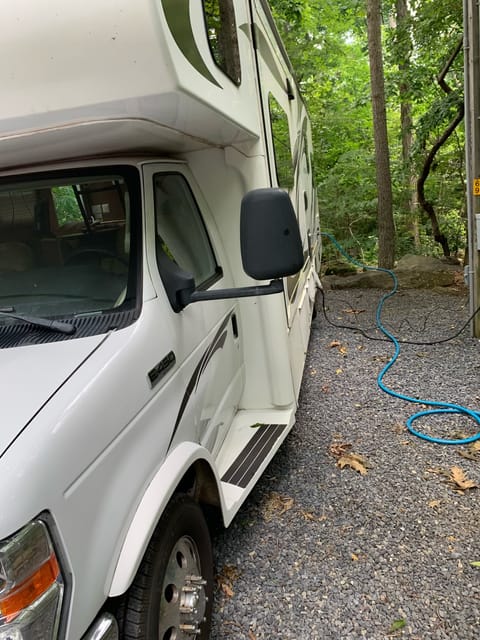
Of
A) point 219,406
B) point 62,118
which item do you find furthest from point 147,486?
point 62,118

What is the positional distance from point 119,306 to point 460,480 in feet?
8.46

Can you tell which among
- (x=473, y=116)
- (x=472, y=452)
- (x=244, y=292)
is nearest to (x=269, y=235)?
(x=244, y=292)

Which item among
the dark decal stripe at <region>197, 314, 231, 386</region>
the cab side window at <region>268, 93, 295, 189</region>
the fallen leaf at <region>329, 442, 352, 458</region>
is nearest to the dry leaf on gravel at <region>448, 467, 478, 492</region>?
the fallen leaf at <region>329, 442, 352, 458</region>

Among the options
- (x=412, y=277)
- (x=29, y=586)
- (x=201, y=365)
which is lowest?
(x=412, y=277)

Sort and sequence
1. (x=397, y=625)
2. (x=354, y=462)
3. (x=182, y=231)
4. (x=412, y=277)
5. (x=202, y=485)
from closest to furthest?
(x=397, y=625)
(x=202, y=485)
(x=182, y=231)
(x=354, y=462)
(x=412, y=277)

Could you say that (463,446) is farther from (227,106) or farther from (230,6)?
(230,6)

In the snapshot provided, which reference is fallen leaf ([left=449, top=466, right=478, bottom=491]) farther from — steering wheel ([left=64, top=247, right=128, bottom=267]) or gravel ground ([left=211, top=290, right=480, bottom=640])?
steering wheel ([left=64, top=247, right=128, bottom=267])

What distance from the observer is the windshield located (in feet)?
7.52

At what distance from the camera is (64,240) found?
2.49 metres

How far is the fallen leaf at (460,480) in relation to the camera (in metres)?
3.24

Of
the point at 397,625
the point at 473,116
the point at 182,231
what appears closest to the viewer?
the point at 397,625

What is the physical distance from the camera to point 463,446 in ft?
12.2

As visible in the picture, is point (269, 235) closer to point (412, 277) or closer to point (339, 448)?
point (339, 448)

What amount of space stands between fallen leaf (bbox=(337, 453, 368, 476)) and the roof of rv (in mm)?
2641
